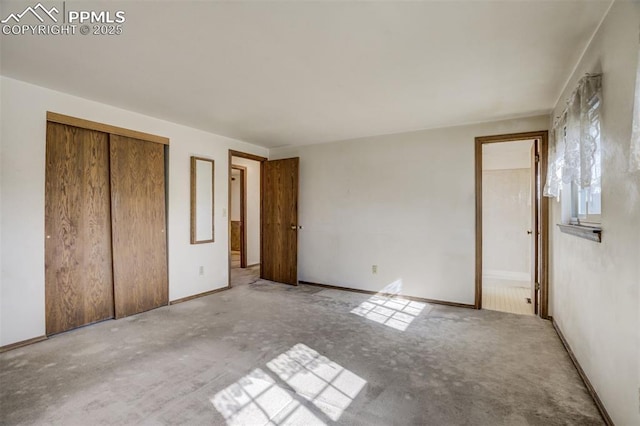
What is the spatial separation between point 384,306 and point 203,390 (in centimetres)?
245

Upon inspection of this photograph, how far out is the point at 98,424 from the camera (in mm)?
1685

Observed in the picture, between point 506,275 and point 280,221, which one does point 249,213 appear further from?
point 506,275

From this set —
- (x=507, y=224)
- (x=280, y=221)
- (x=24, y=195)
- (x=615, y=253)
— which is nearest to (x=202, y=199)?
(x=280, y=221)

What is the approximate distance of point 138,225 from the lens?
3.54m

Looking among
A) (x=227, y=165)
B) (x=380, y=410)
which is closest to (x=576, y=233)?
(x=380, y=410)

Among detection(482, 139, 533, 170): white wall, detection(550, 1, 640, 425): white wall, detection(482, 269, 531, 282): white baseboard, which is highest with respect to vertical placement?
detection(482, 139, 533, 170): white wall

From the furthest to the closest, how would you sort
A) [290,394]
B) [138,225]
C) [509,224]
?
[509,224]
[138,225]
[290,394]

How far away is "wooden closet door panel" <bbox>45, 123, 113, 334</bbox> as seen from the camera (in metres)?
2.86

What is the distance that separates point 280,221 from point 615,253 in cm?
416

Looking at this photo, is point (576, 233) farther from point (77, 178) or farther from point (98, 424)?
point (77, 178)

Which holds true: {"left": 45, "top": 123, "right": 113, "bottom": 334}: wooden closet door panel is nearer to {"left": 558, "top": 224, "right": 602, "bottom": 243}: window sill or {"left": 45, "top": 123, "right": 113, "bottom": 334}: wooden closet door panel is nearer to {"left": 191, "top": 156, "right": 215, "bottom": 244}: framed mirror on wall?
{"left": 191, "top": 156, "right": 215, "bottom": 244}: framed mirror on wall

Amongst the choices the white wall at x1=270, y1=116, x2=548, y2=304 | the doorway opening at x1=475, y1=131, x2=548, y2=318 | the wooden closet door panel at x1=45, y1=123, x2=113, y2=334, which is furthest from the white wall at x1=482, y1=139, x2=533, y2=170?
the wooden closet door panel at x1=45, y1=123, x2=113, y2=334

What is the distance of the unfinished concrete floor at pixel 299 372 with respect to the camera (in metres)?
1.78

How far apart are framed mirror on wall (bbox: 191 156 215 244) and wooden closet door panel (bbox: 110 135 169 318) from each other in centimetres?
41
